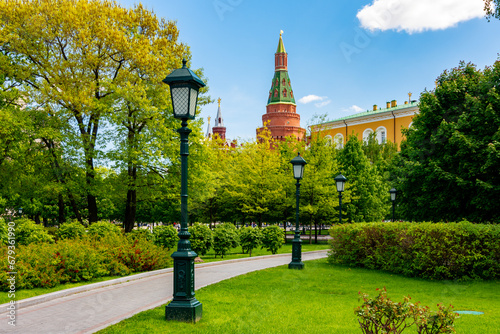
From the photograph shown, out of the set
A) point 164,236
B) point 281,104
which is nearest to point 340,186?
point 164,236

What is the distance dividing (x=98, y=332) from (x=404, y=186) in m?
17.1

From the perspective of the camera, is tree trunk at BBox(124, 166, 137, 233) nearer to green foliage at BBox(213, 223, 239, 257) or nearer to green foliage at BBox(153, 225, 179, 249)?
green foliage at BBox(153, 225, 179, 249)

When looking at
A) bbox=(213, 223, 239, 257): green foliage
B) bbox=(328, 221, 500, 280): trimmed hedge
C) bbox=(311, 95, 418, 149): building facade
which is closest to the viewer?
bbox=(328, 221, 500, 280): trimmed hedge

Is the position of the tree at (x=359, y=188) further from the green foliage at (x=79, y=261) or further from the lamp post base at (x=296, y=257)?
the green foliage at (x=79, y=261)

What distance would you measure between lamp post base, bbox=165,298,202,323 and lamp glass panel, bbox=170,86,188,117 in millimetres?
3227

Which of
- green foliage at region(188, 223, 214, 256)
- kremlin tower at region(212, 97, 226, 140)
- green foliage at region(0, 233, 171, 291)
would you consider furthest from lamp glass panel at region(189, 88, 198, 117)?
kremlin tower at region(212, 97, 226, 140)

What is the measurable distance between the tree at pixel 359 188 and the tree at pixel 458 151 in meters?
8.65

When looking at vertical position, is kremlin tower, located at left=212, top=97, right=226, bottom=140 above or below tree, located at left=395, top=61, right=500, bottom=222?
above

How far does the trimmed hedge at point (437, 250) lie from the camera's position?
38.3ft

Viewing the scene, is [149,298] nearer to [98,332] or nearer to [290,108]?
[98,332]

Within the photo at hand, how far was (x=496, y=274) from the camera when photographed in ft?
38.1

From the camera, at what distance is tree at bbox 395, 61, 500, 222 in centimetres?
1566

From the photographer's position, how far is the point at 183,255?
6.71 meters

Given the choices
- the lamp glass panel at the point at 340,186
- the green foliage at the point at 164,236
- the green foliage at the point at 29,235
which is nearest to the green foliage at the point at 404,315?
the green foliage at the point at 29,235
